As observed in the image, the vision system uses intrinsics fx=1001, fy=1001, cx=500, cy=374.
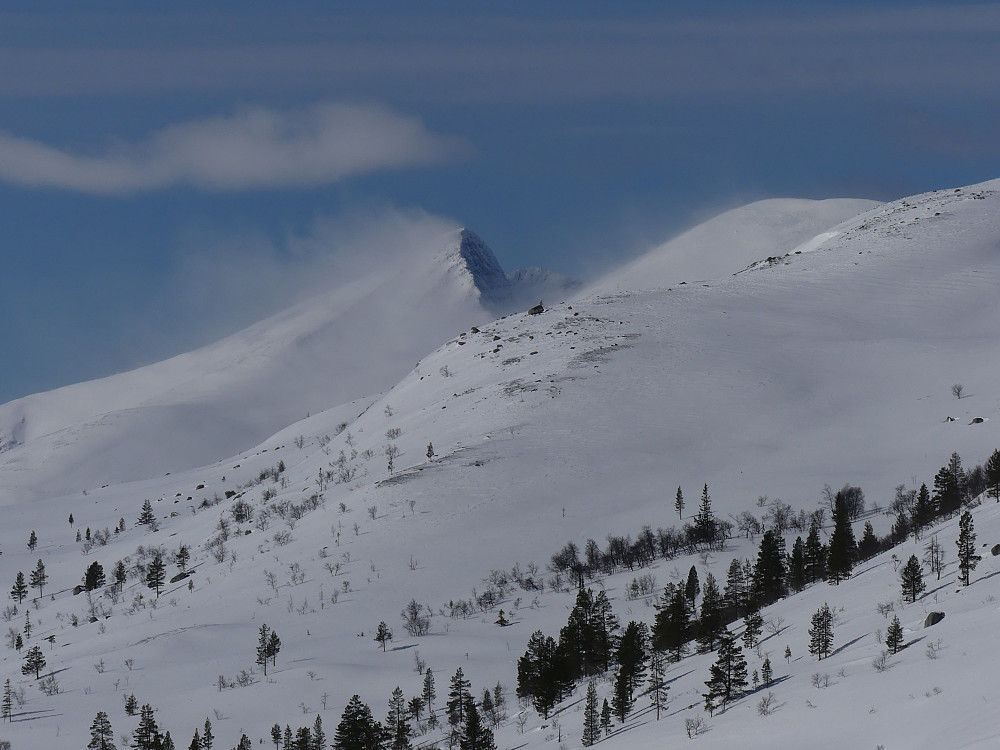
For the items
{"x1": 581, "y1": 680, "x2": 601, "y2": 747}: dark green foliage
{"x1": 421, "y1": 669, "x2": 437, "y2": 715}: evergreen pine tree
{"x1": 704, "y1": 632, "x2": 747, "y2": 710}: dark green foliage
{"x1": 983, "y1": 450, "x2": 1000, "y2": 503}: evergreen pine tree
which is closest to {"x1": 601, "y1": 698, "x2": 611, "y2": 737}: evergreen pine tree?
{"x1": 581, "y1": 680, "x2": 601, "y2": 747}: dark green foliage

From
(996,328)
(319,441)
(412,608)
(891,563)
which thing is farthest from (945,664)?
(319,441)

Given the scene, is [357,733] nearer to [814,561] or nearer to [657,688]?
[657,688]

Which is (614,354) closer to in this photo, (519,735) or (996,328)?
(996,328)

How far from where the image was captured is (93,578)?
364ft

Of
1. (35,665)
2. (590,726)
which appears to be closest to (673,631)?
(590,726)

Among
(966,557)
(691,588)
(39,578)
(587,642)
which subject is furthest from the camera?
(39,578)

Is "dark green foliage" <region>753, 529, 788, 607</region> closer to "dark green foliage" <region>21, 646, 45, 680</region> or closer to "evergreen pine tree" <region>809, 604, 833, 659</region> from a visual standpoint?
"evergreen pine tree" <region>809, 604, 833, 659</region>

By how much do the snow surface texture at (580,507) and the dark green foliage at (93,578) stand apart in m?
2.49

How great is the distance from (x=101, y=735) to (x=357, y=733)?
16091 mm

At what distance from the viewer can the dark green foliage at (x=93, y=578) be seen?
110 metres

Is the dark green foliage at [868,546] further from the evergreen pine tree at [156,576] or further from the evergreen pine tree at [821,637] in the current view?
the evergreen pine tree at [156,576]

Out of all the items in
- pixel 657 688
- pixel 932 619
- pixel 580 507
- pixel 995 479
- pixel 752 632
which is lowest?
pixel 657 688

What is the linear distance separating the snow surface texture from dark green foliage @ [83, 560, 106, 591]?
249 cm

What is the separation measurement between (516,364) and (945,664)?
4301 inches
